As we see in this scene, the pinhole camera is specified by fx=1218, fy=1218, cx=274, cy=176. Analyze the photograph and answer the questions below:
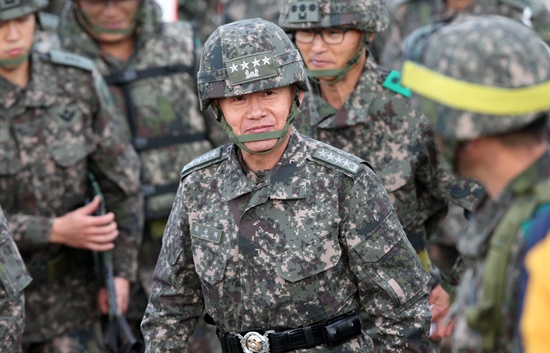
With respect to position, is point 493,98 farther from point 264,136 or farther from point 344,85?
point 344,85

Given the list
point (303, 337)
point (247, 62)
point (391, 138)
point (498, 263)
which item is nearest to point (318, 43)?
point (391, 138)

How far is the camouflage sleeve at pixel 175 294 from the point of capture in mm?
5148

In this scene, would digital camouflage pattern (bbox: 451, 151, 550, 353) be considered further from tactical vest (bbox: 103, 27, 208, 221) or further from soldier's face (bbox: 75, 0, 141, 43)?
soldier's face (bbox: 75, 0, 141, 43)

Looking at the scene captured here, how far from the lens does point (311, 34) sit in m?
6.59

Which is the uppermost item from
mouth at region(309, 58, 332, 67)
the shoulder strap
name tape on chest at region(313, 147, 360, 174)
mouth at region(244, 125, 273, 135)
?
mouth at region(244, 125, 273, 135)

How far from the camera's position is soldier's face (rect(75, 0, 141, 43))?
812 cm

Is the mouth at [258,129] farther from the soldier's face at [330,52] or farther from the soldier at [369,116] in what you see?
the soldier's face at [330,52]

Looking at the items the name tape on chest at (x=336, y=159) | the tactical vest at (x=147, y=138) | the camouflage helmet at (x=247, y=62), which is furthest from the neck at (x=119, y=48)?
the name tape on chest at (x=336, y=159)

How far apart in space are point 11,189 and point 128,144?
0.86 m

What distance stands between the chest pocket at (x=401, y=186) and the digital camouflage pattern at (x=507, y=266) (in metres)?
2.39

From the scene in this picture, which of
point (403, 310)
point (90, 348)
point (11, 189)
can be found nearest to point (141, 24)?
point (11, 189)

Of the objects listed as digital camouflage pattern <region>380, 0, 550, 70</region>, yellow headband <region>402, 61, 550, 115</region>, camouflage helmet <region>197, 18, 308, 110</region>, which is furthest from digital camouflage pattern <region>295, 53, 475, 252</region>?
digital camouflage pattern <region>380, 0, 550, 70</region>

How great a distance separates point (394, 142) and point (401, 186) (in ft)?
0.81

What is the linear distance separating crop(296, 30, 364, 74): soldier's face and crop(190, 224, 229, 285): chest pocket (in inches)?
67.3
